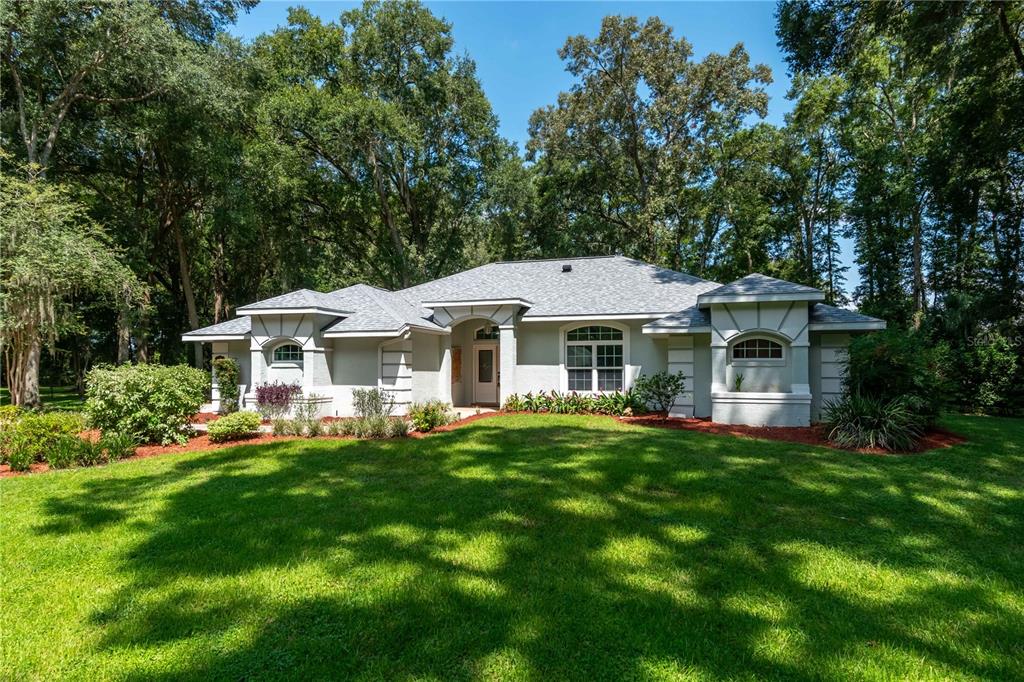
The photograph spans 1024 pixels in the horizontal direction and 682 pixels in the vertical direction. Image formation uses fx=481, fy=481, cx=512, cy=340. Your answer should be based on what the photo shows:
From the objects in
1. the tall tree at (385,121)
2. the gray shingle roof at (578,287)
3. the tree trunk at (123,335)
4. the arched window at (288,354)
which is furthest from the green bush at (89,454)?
the tall tree at (385,121)

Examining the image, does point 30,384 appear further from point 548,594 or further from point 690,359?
point 690,359

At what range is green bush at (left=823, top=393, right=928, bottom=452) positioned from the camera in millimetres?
9289

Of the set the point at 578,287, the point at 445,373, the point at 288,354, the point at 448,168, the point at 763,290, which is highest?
the point at 448,168

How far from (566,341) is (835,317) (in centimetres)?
713

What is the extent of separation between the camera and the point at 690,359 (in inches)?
530

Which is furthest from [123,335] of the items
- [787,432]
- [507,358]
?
[787,432]

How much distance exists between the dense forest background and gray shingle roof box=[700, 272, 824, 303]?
6053 millimetres

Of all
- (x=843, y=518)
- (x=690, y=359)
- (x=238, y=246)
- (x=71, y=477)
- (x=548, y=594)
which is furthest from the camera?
(x=238, y=246)

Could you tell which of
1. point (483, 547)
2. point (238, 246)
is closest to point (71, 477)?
point (483, 547)

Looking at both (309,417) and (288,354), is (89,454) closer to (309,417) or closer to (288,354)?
(309,417)

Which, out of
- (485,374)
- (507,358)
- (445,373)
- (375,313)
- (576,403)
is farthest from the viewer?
(485,374)

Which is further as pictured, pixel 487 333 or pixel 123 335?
pixel 123 335

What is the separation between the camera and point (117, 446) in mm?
8961

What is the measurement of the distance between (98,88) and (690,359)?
2276cm
